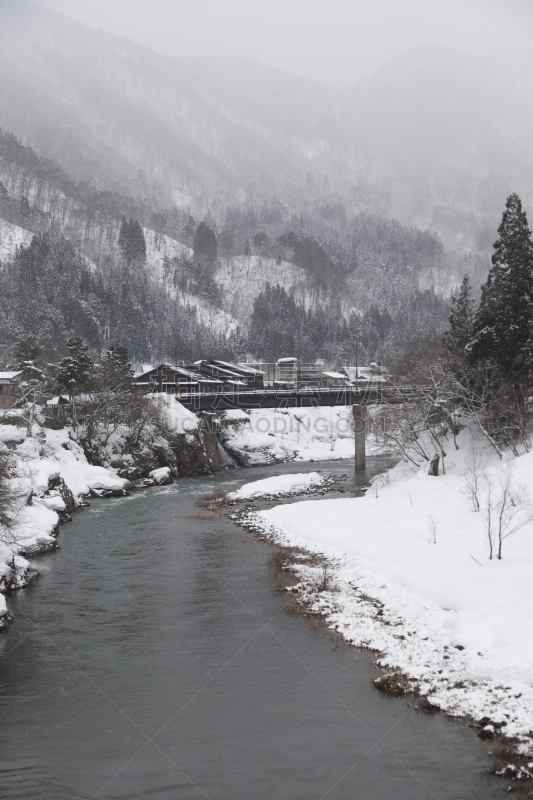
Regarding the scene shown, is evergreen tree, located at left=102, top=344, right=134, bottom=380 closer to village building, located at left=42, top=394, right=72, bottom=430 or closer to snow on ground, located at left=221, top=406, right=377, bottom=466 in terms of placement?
village building, located at left=42, top=394, right=72, bottom=430

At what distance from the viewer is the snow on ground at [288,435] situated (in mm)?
65062

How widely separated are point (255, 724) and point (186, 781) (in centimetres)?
211

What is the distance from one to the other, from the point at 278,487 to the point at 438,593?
26720mm

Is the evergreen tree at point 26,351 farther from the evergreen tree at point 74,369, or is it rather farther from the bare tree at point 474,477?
the bare tree at point 474,477

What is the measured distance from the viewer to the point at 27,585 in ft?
67.3

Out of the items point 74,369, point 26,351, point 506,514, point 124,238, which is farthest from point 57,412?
point 124,238

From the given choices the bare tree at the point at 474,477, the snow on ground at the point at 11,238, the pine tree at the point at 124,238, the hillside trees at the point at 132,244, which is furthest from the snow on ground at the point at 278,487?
the pine tree at the point at 124,238

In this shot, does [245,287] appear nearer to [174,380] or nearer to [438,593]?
[174,380]

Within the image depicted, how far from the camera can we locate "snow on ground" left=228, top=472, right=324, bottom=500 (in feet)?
134

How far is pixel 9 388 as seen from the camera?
196 feet

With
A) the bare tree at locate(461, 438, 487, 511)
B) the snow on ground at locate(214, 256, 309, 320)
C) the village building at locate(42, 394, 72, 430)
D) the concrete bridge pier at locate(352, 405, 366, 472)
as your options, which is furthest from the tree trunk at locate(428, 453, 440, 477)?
the snow on ground at locate(214, 256, 309, 320)

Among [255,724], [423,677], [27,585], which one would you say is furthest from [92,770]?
[27,585]

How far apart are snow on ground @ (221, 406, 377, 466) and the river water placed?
4167 centimetres

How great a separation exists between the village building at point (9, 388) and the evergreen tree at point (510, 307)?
158 feet
